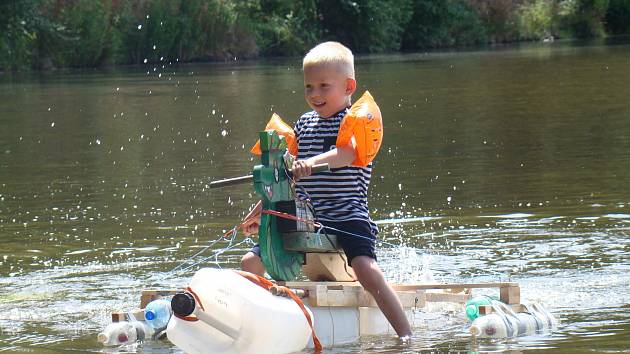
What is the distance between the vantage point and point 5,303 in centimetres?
823

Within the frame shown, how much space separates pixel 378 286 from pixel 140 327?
1234mm

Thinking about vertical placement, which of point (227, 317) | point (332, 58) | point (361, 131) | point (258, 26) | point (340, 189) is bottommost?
point (227, 317)

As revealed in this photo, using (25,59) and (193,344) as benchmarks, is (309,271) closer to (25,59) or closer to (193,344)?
(193,344)

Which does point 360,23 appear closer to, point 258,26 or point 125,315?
point 258,26

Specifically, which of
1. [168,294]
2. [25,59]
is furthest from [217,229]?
[25,59]

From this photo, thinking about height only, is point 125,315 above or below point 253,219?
below

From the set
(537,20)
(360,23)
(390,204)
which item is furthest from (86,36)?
(390,204)

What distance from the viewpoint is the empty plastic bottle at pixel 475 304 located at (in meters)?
7.29

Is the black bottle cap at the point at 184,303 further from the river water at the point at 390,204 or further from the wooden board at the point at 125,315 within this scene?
the wooden board at the point at 125,315

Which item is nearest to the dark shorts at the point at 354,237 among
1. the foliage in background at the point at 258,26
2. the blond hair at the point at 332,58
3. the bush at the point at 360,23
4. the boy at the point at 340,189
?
the boy at the point at 340,189

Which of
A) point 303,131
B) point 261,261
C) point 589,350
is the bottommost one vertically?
point 589,350

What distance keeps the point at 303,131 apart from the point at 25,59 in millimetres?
38641

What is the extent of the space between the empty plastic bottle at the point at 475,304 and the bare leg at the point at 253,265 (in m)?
1.17

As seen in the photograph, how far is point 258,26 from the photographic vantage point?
53.0 m
